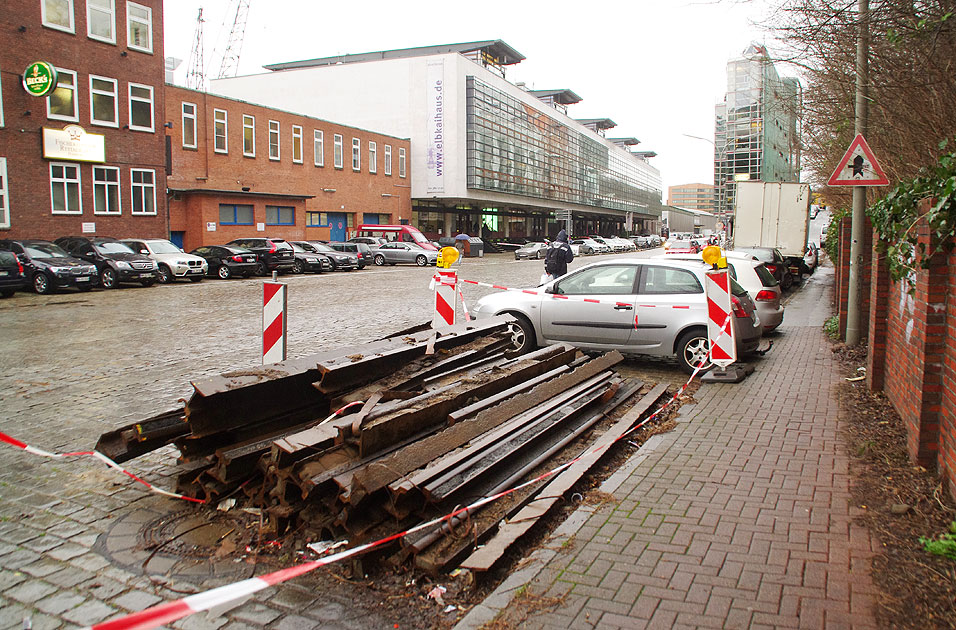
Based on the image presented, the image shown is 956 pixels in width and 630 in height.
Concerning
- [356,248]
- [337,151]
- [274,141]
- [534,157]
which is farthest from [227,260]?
[534,157]

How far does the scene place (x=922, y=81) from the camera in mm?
8711

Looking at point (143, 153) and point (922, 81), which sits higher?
point (143, 153)

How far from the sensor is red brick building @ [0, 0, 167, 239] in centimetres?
2761

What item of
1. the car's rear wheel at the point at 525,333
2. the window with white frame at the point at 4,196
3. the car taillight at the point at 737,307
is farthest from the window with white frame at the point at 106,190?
the car taillight at the point at 737,307

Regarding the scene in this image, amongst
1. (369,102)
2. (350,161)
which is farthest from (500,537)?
(369,102)

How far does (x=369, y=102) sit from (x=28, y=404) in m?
57.5

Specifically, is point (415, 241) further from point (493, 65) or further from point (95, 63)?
point (493, 65)

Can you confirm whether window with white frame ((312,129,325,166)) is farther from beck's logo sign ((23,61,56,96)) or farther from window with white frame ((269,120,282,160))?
beck's logo sign ((23,61,56,96))

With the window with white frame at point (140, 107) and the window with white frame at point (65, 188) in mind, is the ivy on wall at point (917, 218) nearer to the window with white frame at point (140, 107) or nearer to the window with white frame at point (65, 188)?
the window with white frame at point (65, 188)

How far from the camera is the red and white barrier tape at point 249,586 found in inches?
97.2

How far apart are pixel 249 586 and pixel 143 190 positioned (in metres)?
33.8

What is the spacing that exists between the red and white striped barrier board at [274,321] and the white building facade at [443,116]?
47.0m

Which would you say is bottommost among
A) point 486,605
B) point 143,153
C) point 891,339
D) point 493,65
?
point 486,605

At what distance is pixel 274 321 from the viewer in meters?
7.51
